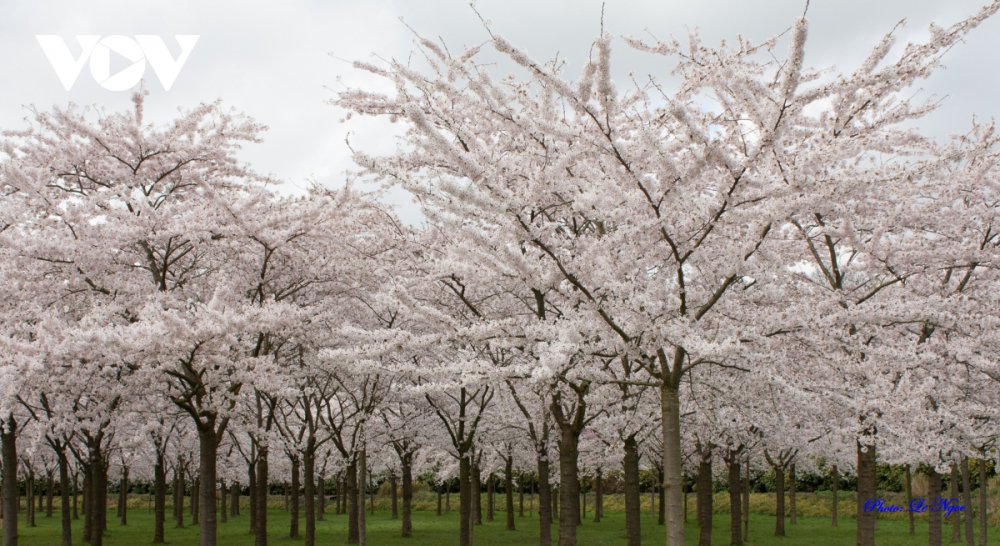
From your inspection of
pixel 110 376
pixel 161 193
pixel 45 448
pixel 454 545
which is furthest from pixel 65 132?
pixel 45 448

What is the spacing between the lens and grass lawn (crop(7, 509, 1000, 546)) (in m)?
24.2

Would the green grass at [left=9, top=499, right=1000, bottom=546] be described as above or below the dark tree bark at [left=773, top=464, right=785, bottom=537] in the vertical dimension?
below

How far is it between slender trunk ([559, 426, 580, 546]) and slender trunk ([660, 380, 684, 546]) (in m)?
3.76

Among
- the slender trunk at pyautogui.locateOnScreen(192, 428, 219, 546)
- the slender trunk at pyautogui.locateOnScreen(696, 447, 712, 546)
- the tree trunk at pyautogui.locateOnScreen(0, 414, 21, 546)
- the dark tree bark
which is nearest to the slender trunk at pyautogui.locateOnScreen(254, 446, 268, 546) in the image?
the slender trunk at pyautogui.locateOnScreen(192, 428, 219, 546)

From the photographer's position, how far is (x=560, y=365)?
24.4 feet

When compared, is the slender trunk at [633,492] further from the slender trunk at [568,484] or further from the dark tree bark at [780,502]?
the dark tree bark at [780,502]

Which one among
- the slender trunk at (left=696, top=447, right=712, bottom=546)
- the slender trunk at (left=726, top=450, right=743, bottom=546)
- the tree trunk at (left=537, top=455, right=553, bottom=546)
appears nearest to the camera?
the tree trunk at (left=537, top=455, right=553, bottom=546)

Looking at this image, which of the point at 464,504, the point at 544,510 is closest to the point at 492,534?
the point at 464,504

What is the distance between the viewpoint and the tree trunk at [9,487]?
15148mm

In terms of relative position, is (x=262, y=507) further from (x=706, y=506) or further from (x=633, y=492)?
(x=706, y=506)

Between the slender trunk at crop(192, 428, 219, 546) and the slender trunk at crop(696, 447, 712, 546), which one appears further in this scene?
the slender trunk at crop(696, 447, 712, 546)

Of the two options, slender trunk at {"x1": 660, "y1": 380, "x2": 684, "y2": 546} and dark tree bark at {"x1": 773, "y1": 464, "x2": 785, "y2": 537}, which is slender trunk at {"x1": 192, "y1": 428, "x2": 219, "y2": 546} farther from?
dark tree bark at {"x1": 773, "y1": 464, "x2": 785, "y2": 537}

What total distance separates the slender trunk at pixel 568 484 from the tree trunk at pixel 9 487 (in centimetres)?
1103

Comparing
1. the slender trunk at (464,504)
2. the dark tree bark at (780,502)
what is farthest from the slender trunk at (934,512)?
the dark tree bark at (780,502)
